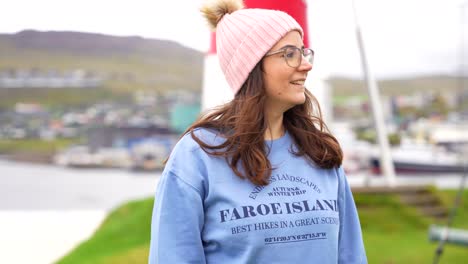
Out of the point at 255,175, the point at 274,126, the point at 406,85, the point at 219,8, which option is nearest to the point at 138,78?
the point at 406,85

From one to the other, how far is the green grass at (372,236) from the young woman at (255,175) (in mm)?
4172

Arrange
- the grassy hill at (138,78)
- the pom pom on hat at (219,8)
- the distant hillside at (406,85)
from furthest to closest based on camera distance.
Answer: the distant hillside at (406,85), the grassy hill at (138,78), the pom pom on hat at (219,8)

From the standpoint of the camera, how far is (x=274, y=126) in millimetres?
1412

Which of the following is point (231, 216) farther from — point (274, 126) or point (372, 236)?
point (372, 236)

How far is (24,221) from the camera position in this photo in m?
8.71

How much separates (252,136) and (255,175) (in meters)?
0.09

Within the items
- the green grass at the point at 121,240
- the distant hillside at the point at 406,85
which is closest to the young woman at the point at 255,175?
the green grass at the point at 121,240

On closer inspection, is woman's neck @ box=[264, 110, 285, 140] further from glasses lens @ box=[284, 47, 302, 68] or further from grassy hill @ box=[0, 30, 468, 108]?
grassy hill @ box=[0, 30, 468, 108]

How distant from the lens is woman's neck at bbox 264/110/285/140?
4.59ft

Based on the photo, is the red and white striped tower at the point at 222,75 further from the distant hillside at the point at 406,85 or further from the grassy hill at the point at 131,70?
the distant hillside at the point at 406,85

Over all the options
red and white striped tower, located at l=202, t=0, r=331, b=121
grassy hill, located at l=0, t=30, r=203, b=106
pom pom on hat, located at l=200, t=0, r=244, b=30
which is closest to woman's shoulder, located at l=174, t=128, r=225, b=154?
pom pom on hat, located at l=200, t=0, r=244, b=30

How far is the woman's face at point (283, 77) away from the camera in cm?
136

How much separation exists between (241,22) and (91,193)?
11362 mm

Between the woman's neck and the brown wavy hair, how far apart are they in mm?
33
